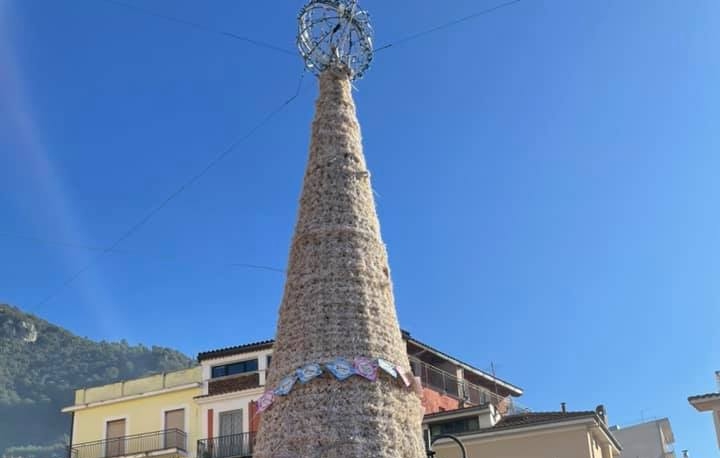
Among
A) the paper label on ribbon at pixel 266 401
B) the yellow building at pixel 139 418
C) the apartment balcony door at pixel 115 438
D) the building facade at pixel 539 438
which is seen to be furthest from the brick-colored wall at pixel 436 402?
the paper label on ribbon at pixel 266 401

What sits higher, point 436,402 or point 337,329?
point 436,402

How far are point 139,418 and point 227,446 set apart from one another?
5235mm

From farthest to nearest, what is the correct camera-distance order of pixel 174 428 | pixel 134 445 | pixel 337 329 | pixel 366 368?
pixel 134 445 → pixel 174 428 → pixel 337 329 → pixel 366 368

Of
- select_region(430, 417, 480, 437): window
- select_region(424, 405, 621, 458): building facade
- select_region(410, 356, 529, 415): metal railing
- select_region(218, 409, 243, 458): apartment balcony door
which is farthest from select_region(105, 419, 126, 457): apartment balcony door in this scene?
select_region(424, 405, 621, 458): building facade

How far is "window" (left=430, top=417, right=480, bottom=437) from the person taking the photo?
28000 millimetres

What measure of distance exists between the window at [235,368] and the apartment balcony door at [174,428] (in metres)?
2.24

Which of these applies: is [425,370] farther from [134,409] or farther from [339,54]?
[339,54]

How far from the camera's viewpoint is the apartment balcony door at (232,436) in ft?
114

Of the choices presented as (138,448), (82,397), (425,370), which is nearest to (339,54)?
(425,370)

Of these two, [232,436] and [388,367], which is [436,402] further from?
[388,367]

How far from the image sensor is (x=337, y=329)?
1030 centimetres

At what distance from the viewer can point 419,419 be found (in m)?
10.5

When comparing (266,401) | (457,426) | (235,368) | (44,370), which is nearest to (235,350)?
(235,368)

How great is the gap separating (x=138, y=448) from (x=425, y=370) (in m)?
12.3
